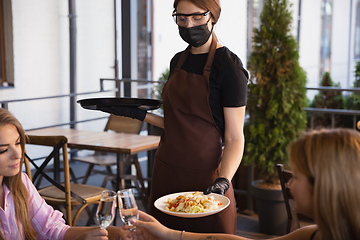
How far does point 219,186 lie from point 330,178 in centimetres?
63

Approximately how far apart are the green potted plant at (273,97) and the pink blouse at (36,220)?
226cm

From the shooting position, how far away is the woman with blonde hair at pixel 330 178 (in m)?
0.95

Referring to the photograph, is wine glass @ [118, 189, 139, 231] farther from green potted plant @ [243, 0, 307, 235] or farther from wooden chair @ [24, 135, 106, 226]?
green potted plant @ [243, 0, 307, 235]

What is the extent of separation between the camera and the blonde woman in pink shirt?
1.47 m

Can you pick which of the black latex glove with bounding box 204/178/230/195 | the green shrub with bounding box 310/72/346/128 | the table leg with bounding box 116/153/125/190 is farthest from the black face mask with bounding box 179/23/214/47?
the green shrub with bounding box 310/72/346/128

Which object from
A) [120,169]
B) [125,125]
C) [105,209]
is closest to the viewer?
[105,209]

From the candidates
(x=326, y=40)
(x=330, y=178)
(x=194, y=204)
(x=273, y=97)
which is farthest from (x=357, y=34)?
(x=330, y=178)

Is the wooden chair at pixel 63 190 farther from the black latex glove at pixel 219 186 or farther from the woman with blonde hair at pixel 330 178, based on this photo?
the woman with blonde hair at pixel 330 178

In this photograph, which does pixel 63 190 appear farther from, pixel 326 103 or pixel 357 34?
pixel 357 34

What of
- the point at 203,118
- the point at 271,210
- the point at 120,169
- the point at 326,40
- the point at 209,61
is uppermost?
the point at 326,40

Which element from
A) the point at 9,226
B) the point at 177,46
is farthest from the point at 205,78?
the point at 177,46

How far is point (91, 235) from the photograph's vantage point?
1.38 m

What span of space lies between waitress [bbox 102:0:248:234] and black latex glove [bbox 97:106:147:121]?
15cm

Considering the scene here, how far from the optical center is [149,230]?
1416 mm
